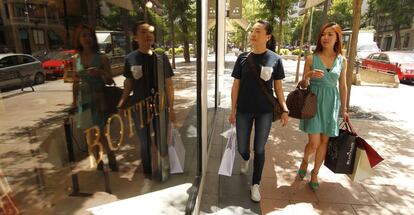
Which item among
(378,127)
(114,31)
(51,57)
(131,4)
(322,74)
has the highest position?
(131,4)

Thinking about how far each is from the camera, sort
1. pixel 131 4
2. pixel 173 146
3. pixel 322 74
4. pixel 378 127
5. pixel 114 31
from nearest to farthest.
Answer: pixel 114 31 → pixel 131 4 → pixel 173 146 → pixel 322 74 → pixel 378 127

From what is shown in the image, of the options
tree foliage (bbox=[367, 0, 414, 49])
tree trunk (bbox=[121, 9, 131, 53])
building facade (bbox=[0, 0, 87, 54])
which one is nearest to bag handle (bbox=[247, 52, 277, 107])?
tree trunk (bbox=[121, 9, 131, 53])

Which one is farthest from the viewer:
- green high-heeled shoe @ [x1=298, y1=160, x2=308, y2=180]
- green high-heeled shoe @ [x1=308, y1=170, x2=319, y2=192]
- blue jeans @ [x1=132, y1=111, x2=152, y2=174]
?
green high-heeled shoe @ [x1=298, y1=160, x2=308, y2=180]

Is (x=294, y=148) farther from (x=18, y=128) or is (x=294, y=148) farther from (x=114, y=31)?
(x=18, y=128)

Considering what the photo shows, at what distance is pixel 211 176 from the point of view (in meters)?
3.73

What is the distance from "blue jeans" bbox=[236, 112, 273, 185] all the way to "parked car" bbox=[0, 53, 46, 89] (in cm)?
219

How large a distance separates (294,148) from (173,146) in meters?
2.61

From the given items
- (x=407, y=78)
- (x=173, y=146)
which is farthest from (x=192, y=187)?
(x=407, y=78)

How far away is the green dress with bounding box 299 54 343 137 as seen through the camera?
3.09 meters

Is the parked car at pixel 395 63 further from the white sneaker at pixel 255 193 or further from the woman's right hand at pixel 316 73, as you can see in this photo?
the white sneaker at pixel 255 193

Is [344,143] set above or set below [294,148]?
above

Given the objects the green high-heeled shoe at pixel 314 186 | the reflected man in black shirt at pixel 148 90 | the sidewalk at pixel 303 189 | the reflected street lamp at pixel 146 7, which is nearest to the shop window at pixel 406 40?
the sidewalk at pixel 303 189

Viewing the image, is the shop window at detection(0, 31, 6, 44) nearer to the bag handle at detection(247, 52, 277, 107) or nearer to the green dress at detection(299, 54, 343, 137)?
the bag handle at detection(247, 52, 277, 107)

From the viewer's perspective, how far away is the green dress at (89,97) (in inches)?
55.9
